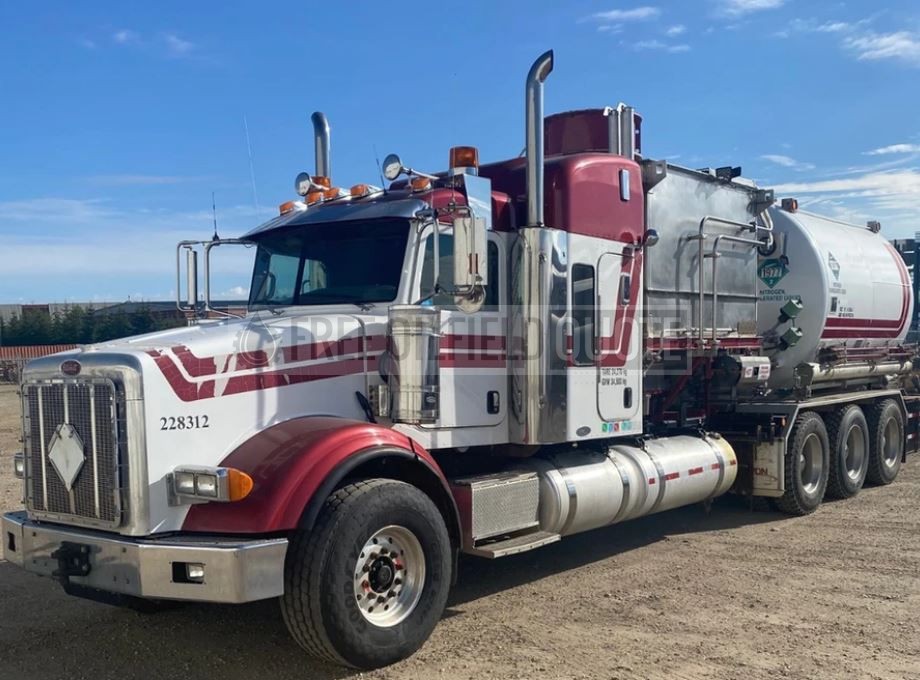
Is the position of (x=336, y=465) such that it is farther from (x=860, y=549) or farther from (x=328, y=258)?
(x=860, y=549)

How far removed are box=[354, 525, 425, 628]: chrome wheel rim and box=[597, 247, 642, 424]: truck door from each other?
2.43 m

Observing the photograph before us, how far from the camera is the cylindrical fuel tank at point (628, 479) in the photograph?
6.77 meters

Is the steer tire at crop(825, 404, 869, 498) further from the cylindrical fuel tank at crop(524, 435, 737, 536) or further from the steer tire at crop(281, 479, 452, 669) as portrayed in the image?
the steer tire at crop(281, 479, 452, 669)

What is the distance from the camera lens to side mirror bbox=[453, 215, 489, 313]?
5367 millimetres

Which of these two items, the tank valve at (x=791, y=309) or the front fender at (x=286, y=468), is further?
the tank valve at (x=791, y=309)

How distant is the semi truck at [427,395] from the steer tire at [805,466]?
3cm

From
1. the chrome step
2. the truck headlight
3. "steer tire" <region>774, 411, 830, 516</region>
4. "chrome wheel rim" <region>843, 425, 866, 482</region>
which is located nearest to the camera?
the truck headlight

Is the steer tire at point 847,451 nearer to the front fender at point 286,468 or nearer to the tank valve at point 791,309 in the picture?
the tank valve at point 791,309

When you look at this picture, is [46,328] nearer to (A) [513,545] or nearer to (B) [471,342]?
(B) [471,342]

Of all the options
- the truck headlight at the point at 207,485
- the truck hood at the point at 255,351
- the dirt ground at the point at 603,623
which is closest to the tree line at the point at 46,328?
the dirt ground at the point at 603,623

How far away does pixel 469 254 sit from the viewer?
5.38m

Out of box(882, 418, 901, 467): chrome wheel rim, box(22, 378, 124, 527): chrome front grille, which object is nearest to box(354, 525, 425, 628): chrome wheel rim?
box(22, 378, 124, 527): chrome front grille

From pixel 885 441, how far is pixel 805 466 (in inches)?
98.7

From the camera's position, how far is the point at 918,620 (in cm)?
596
